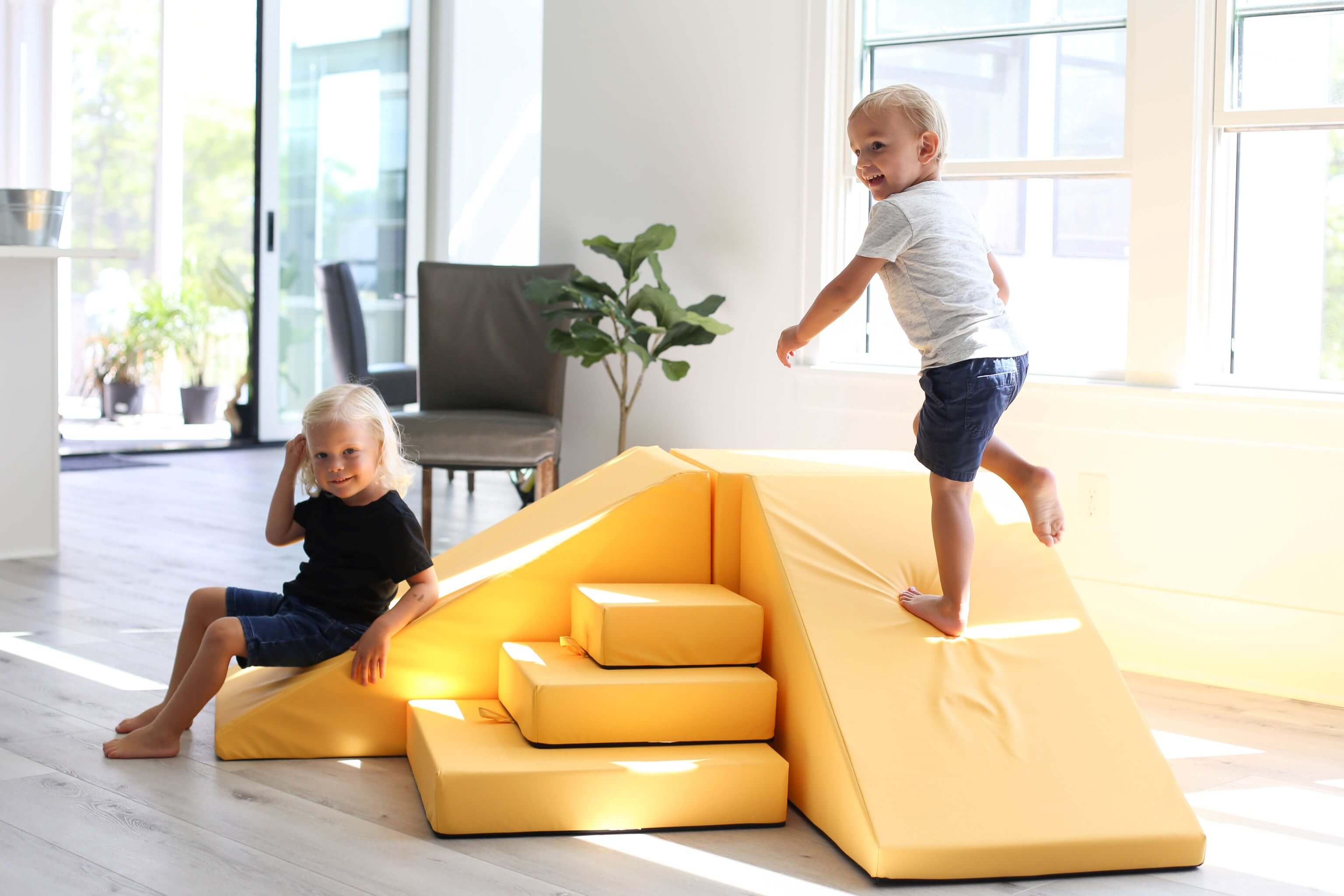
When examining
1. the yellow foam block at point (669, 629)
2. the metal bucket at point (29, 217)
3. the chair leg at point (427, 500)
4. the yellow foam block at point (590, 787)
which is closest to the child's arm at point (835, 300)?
the yellow foam block at point (669, 629)

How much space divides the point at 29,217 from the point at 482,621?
8.64 feet

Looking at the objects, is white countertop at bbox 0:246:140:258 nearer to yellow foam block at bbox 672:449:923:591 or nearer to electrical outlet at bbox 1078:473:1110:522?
yellow foam block at bbox 672:449:923:591

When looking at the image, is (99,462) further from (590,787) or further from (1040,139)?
(590,787)

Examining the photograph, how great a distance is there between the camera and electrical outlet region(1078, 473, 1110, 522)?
3.69 m

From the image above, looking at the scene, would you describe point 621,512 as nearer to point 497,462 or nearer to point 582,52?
point 497,462

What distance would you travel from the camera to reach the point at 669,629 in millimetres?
2514

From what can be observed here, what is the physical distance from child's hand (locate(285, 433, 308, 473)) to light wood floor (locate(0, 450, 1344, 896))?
566 millimetres

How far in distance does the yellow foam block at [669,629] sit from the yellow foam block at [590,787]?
0.17 m

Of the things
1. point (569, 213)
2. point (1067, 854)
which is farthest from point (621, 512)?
point (569, 213)

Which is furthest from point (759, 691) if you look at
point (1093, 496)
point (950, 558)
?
point (1093, 496)

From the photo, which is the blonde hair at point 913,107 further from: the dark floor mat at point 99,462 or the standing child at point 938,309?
the dark floor mat at point 99,462

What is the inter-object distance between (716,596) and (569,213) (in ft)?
8.74

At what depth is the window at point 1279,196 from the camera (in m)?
3.43

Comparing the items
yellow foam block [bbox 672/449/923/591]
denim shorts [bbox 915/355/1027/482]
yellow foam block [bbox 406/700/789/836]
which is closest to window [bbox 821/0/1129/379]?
yellow foam block [bbox 672/449/923/591]
